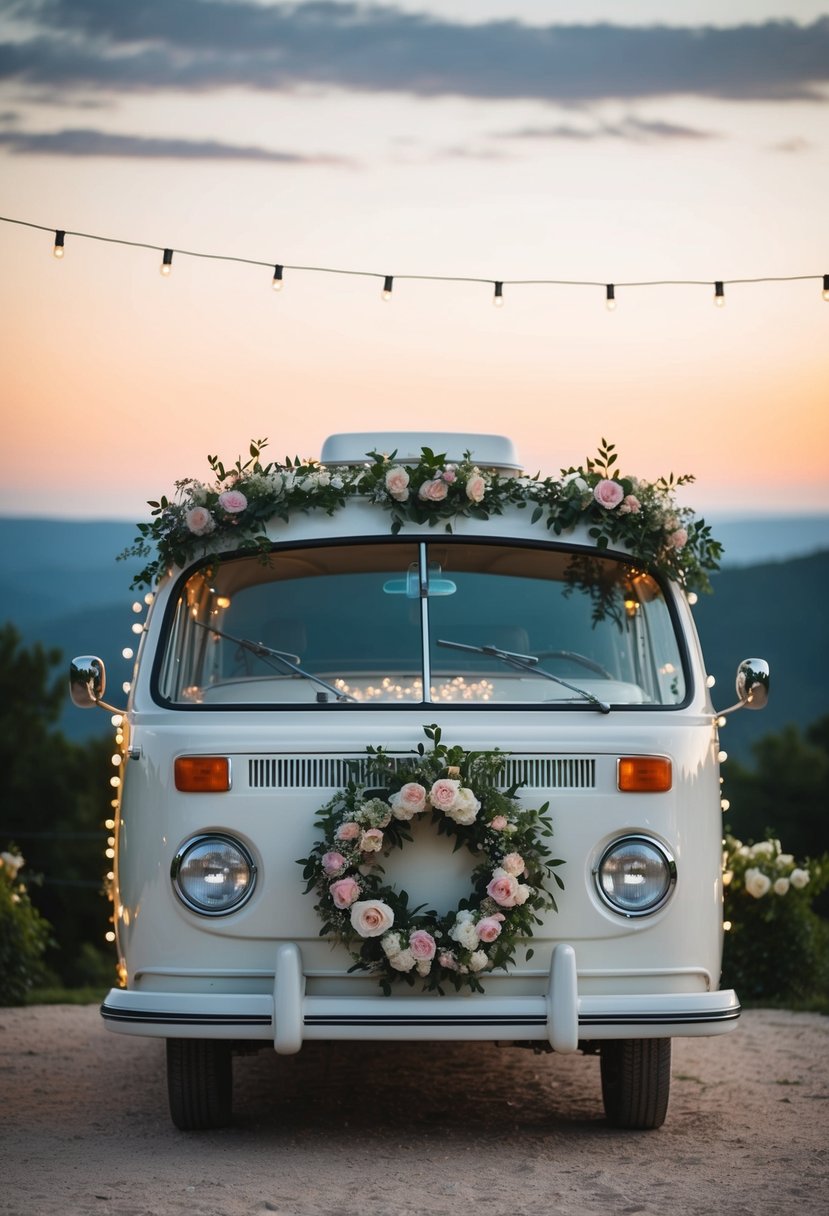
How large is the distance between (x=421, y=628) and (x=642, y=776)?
39.1 inches

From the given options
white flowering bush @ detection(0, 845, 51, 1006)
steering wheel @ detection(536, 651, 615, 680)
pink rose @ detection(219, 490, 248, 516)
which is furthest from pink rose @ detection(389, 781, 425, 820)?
white flowering bush @ detection(0, 845, 51, 1006)

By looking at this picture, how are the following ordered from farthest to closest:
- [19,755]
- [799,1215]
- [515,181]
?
[19,755] → [515,181] → [799,1215]

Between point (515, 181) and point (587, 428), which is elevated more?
point (515, 181)

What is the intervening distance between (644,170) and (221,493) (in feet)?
24.3

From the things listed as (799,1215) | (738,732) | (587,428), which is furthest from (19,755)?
(738,732)

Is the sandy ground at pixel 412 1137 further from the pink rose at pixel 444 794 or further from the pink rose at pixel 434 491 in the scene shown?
the pink rose at pixel 434 491

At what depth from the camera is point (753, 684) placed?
5902 millimetres

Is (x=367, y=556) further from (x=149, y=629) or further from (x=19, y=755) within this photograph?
(x=19, y=755)

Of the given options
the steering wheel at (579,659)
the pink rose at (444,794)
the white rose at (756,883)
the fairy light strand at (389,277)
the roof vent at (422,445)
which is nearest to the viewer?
the pink rose at (444,794)

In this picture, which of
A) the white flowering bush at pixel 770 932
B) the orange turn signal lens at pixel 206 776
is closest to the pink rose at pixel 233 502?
the orange turn signal lens at pixel 206 776

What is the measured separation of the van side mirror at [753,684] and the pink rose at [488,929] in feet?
4.40

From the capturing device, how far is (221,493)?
6047 millimetres

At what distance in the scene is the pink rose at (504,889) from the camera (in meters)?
5.17

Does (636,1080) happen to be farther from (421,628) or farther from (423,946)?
(421,628)
